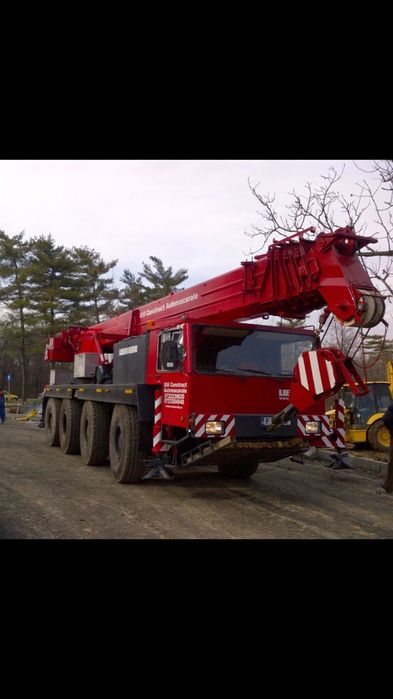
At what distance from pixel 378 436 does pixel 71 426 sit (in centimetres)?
719

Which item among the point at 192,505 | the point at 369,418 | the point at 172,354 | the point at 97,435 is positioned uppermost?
the point at 172,354

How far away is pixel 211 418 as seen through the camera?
6.70m

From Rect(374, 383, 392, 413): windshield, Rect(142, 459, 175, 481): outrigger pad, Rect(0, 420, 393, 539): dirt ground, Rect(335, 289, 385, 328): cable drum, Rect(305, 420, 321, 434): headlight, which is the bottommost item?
Rect(0, 420, 393, 539): dirt ground

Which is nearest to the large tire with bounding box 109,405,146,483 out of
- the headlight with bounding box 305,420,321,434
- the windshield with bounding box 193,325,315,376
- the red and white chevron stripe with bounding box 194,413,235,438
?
the red and white chevron stripe with bounding box 194,413,235,438

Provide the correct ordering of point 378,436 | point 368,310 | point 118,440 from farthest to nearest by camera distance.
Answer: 1. point 378,436
2. point 118,440
3. point 368,310

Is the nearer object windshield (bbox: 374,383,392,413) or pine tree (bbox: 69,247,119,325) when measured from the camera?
windshield (bbox: 374,383,392,413)

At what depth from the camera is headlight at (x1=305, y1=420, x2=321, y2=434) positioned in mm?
7312

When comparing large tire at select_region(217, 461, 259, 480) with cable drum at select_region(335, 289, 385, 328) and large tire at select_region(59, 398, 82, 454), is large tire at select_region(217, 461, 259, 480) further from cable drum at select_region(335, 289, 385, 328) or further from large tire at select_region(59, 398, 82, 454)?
large tire at select_region(59, 398, 82, 454)

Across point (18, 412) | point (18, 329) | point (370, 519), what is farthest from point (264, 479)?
point (18, 329)

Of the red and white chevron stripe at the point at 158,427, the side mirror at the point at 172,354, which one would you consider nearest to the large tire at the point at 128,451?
the red and white chevron stripe at the point at 158,427

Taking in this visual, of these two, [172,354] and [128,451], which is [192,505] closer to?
[128,451]

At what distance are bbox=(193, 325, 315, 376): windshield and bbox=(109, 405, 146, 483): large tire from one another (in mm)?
1756

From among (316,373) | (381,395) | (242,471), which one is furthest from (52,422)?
(316,373)

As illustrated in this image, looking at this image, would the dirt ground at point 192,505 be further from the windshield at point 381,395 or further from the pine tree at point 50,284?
the pine tree at point 50,284
